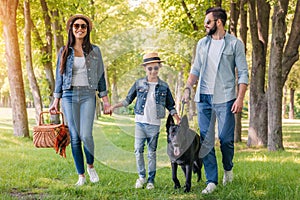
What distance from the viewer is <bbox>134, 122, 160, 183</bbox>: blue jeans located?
5902 mm

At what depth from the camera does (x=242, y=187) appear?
6055 mm

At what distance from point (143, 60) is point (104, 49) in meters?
0.76

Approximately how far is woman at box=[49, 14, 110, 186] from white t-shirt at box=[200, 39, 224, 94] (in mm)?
1395

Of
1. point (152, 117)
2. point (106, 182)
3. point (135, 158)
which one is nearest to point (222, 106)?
point (152, 117)

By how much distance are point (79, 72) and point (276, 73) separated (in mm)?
6727

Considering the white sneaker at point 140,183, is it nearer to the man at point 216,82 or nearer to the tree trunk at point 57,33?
the man at point 216,82

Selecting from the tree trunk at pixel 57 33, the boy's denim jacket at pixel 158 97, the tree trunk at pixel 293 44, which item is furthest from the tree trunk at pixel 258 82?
the boy's denim jacket at pixel 158 97

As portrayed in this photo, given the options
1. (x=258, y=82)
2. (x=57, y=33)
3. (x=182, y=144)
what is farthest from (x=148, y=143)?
(x=57, y=33)

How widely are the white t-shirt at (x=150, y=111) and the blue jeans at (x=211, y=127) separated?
63cm

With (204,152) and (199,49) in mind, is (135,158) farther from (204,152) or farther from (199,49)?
(199,49)

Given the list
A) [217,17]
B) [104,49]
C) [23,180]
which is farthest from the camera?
[23,180]

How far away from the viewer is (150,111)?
5859mm

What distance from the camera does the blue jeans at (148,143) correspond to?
19.4ft

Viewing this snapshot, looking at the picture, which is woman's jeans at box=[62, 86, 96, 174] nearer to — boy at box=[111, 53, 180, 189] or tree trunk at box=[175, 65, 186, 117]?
boy at box=[111, 53, 180, 189]
